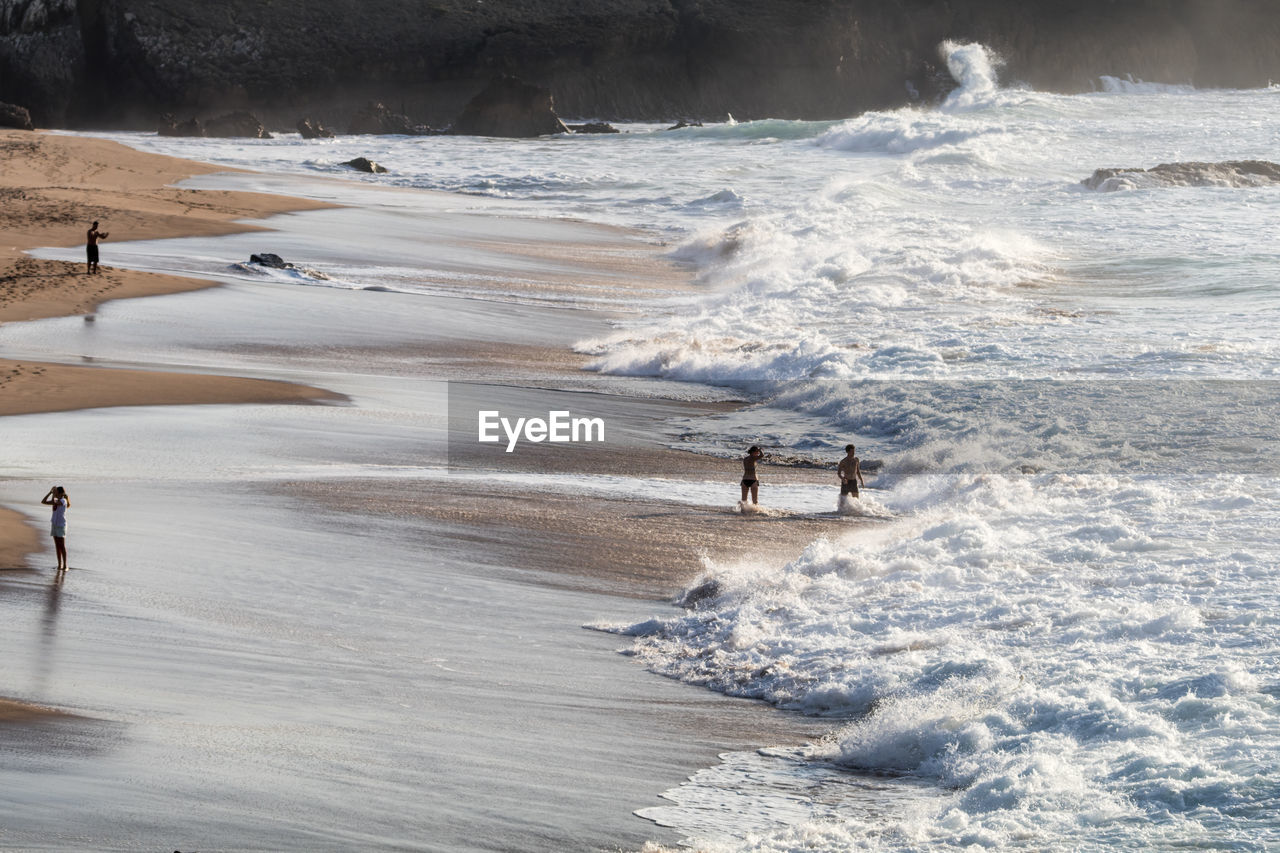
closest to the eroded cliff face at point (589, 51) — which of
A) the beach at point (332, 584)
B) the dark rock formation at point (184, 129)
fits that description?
the dark rock formation at point (184, 129)

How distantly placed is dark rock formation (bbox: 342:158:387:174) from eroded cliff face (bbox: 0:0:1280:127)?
28.9 metres

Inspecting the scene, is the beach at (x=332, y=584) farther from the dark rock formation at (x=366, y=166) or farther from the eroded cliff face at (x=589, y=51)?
the eroded cliff face at (x=589, y=51)

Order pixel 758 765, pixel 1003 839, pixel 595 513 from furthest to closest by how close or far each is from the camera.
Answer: pixel 595 513 → pixel 758 765 → pixel 1003 839

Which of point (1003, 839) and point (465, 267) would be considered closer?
point (1003, 839)

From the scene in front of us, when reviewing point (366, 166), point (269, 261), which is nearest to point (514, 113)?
point (366, 166)

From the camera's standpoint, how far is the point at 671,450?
16312mm

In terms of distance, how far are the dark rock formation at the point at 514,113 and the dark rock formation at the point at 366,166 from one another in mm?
22981

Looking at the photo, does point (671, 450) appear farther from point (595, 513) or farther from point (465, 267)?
point (465, 267)

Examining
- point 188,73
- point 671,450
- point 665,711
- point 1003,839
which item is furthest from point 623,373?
point 188,73

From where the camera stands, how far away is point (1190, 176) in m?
44.3

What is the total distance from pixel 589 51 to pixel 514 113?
48.2ft

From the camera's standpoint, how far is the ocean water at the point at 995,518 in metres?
7.73

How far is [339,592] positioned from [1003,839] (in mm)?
5213

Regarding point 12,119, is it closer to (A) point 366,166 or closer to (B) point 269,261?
(A) point 366,166
